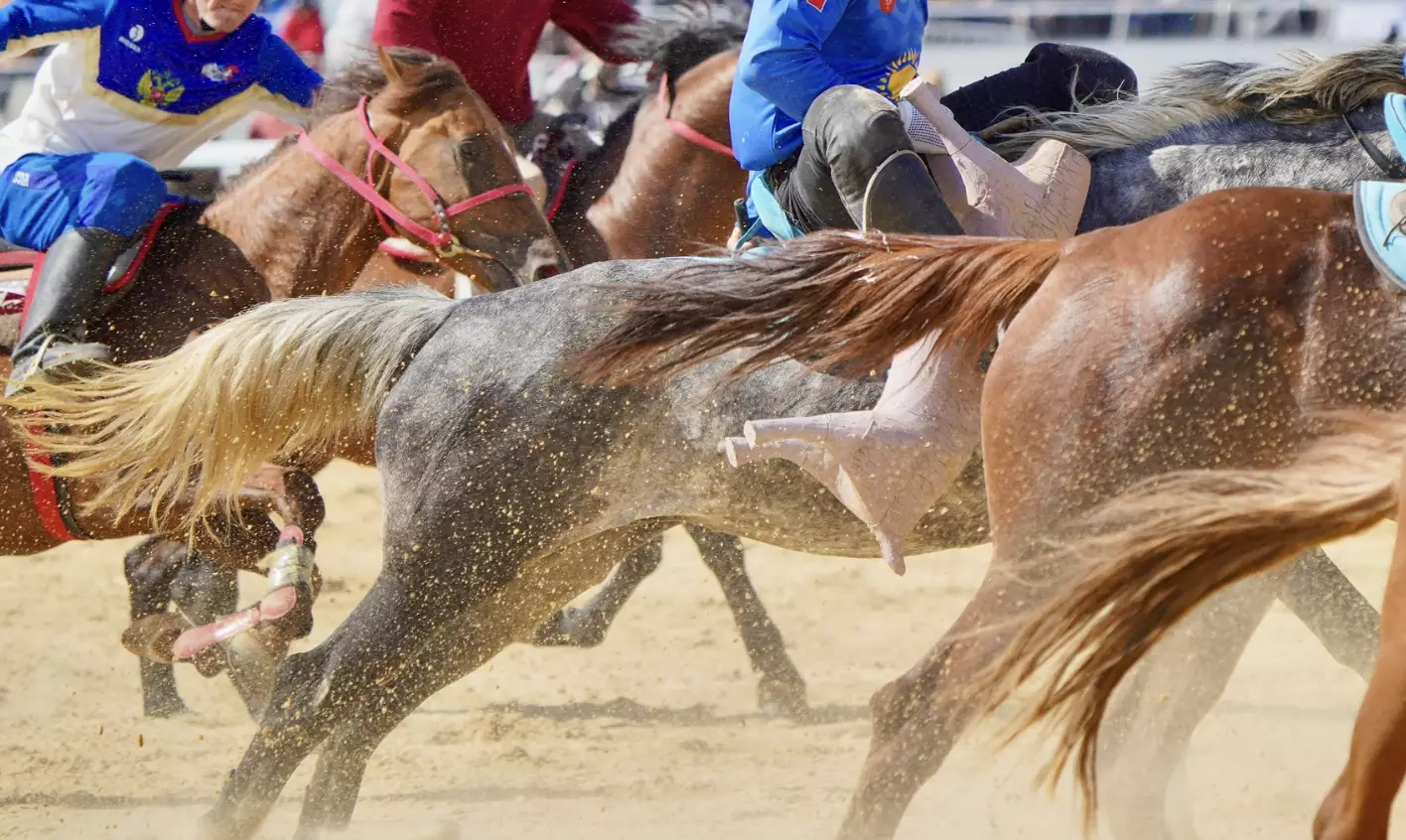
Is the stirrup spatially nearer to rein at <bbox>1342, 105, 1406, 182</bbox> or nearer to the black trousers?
the black trousers

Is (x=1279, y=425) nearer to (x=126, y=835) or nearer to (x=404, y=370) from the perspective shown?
(x=404, y=370)

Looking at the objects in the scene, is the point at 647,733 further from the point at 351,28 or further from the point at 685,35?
the point at 351,28

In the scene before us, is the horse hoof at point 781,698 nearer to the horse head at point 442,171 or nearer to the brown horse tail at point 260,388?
the horse head at point 442,171

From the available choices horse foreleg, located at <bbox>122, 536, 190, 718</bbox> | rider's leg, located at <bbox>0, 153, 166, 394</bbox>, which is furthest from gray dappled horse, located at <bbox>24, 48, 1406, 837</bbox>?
horse foreleg, located at <bbox>122, 536, 190, 718</bbox>

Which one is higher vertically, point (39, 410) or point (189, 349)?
point (189, 349)

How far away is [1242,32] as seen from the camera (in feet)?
29.0

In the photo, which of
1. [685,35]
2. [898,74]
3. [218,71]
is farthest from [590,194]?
[898,74]

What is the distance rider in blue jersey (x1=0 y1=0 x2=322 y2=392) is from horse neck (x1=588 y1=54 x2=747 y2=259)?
4.14 feet

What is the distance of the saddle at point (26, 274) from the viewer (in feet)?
13.6

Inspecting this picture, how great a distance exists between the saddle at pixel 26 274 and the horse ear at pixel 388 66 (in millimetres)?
811

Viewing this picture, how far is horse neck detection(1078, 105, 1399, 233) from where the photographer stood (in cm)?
309

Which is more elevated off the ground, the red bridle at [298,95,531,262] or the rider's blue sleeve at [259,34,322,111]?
the rider's blue sleeve at [259,34,322,111]

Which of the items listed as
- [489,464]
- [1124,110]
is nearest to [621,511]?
[489,464]

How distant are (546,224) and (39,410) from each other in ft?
5.18
